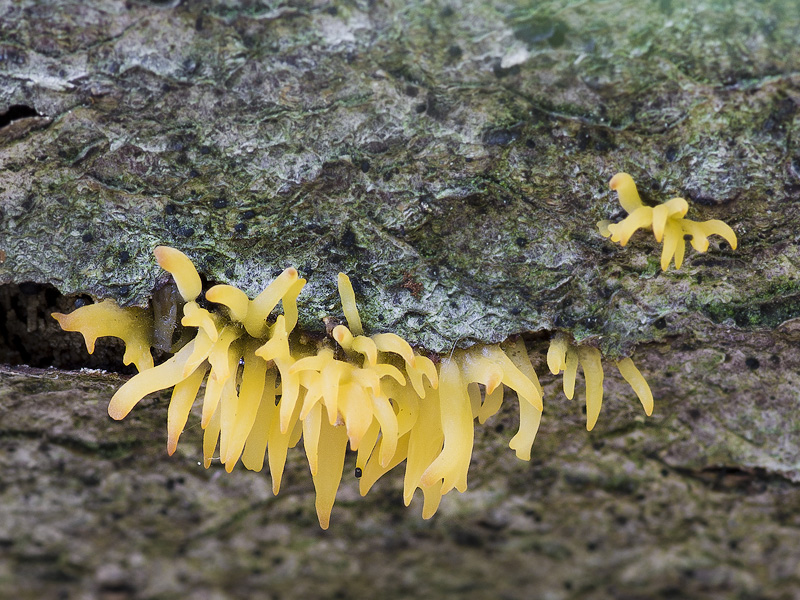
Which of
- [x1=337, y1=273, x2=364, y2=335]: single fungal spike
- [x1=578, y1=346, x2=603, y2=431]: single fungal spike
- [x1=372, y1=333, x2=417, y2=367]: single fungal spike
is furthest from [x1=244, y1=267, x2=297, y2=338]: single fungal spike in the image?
[x1=578, y1=346, x2=603, y2=431]: single fungal spike

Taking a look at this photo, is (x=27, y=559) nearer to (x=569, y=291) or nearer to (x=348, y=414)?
(x=348, y=414)

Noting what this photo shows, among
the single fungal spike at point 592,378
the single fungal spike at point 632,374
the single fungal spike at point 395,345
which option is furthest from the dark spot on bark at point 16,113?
the single fungal spike at point 632,374

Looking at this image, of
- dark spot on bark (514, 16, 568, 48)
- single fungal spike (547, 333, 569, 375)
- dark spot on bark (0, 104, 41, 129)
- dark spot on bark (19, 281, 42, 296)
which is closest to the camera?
dark spot on bark (514, 16, 568, 48)

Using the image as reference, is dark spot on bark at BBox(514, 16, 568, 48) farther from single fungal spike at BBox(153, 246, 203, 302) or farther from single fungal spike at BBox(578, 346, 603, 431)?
single fungal spike at BBox(153, 246, 203, 302)

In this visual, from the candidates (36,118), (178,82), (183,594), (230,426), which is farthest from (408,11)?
(183,594)

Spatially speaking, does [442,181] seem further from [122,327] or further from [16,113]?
[16,113]

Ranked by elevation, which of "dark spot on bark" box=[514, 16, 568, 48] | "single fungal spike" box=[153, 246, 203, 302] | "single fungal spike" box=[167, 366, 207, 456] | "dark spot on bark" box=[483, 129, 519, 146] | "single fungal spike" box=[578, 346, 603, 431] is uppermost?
"dark spot on bark" box=[514, 16, 568, 48]
